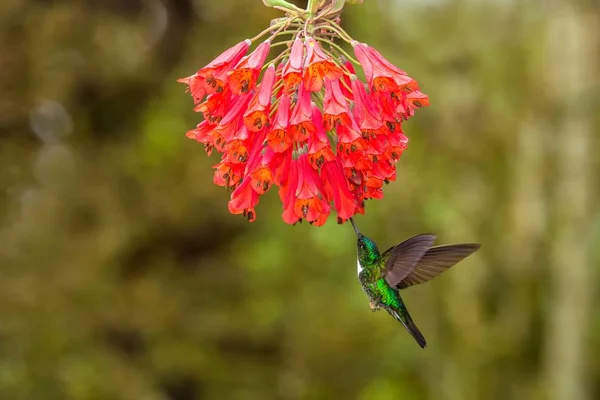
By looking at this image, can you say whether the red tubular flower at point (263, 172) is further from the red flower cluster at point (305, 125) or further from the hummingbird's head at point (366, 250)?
the hummingbird's head at point (366, 250)

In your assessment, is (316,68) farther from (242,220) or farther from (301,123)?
(242,220)

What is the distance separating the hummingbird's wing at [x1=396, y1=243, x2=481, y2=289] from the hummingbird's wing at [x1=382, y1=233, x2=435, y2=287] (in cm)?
7

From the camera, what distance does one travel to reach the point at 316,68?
1.89m

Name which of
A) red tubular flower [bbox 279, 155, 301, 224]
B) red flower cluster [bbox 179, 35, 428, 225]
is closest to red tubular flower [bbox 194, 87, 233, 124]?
red flower cluster [bbox 179, 35, 428, 225]

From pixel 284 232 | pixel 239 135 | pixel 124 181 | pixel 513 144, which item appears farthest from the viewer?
pixel 284 232

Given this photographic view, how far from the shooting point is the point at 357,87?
6.84 ft

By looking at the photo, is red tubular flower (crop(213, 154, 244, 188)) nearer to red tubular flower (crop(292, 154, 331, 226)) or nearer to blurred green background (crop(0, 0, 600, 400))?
red tubular flower (crop(292, 154, 331, 226))

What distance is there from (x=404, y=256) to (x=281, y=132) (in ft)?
2.55

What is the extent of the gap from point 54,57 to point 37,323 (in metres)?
3.20

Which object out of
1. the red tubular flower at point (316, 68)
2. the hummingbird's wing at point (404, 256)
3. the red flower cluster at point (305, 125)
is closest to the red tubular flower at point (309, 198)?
the red flower cluster at point (305, 125)

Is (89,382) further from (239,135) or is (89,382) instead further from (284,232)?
(239,135)

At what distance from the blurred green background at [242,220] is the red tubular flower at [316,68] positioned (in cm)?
682

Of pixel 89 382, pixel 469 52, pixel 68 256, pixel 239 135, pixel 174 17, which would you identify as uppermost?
pixel 174 17

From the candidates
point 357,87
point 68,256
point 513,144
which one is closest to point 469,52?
point 513,144
